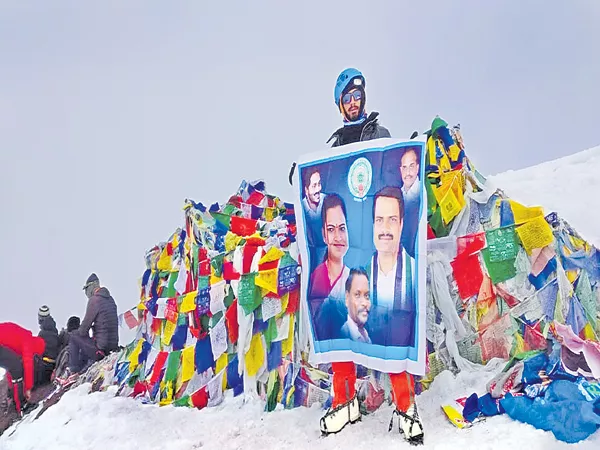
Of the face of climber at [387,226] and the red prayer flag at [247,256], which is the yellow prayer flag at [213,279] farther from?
the face of climber at [387,226]

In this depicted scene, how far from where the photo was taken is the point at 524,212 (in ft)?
Result: 15.2

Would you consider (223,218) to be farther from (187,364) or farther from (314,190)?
(314,190)

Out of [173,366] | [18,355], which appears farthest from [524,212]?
[18,355]

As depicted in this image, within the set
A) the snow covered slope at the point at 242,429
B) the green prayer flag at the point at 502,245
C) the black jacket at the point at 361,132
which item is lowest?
the snow covered slope at the point at 242,429

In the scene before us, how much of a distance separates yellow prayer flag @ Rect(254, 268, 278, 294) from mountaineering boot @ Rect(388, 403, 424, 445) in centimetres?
171

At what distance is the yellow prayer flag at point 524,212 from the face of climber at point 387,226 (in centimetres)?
90

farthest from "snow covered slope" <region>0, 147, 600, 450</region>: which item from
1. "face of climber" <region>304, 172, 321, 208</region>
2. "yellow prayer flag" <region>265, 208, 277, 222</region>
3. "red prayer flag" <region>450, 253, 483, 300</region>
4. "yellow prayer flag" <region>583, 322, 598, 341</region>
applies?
"yellow prayer flag" <region>265, 208, 277, 222</region>

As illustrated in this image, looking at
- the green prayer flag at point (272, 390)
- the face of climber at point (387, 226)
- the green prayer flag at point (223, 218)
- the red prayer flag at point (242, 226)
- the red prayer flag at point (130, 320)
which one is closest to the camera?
the face of climber at point (387, 226)

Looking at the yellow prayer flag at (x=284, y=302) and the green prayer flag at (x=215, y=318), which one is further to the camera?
the green prayer flag at (x=215, y=318)

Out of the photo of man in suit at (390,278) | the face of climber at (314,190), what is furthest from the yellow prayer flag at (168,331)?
the photo of man in suit at (390,278)

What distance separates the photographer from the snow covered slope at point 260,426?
3.84 metres

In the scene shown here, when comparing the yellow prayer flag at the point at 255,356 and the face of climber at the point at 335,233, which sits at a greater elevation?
the face of climber at the point at 335,233

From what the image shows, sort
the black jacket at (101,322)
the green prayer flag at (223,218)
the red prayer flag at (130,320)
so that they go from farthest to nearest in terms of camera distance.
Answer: the red prayer flag at (130,320)
the black jacket at (101,322)
the green prayer flag at (223,218)

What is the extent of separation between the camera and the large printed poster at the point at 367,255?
434 cm
